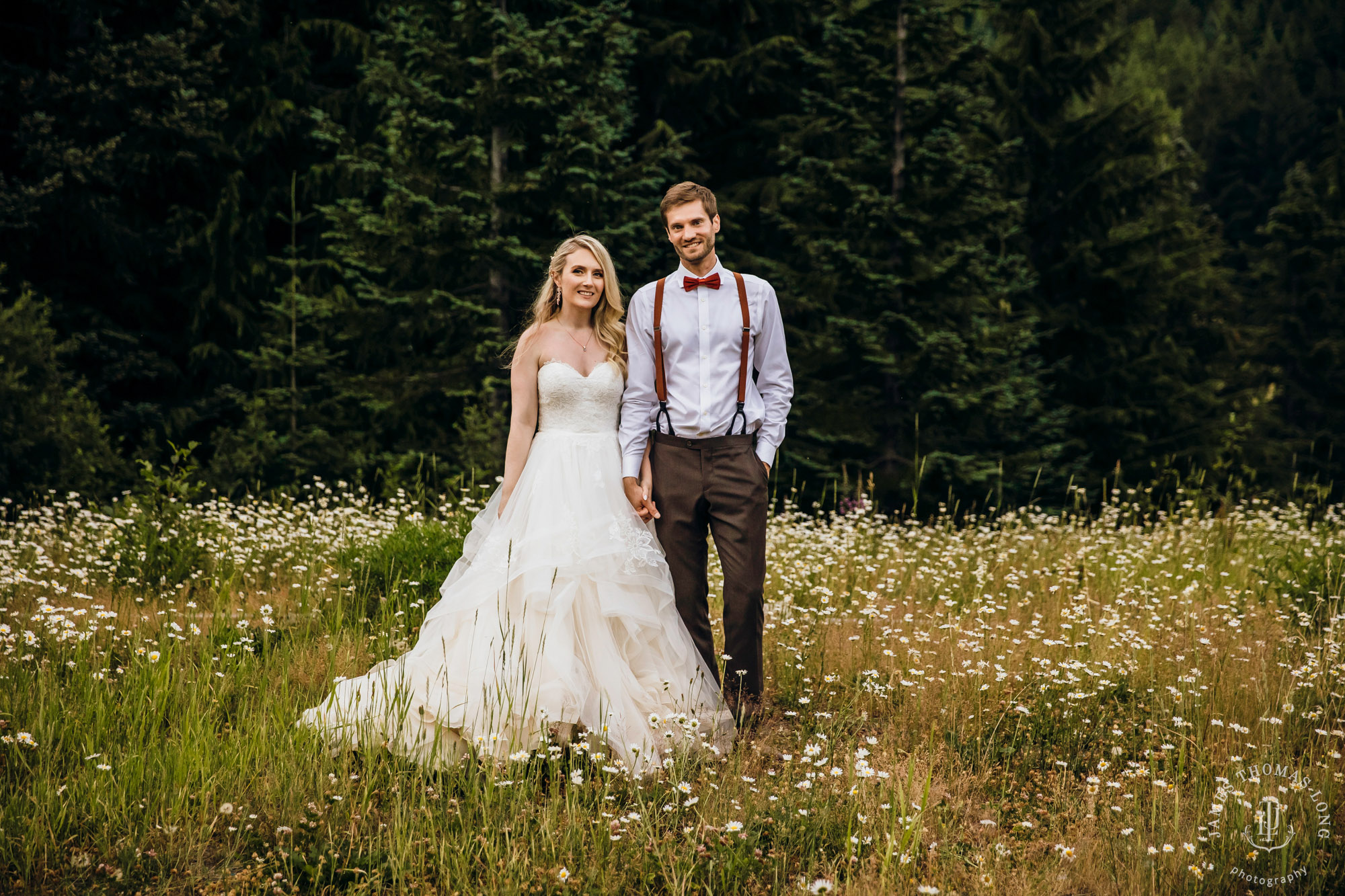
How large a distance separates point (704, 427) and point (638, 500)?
46 centimetres

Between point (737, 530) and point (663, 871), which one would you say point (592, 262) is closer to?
point (737, 530)

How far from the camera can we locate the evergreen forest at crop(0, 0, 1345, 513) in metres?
12.9

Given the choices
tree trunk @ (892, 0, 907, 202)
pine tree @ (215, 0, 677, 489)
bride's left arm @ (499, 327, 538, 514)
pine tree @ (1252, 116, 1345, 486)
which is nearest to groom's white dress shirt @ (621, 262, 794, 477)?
bride's left arm @ (499, 327, 538, 514)

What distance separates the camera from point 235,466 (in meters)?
13.2

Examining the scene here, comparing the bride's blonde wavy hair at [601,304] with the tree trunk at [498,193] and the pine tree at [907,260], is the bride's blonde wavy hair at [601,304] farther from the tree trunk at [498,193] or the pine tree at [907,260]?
the pine tree at [907,260]

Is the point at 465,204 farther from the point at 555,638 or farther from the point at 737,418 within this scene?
the point at 555,638

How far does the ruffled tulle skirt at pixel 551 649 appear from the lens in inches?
148

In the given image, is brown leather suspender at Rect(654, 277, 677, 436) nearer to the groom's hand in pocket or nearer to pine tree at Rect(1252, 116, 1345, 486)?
the groom's hand in pocket

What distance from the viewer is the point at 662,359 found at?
437 cm

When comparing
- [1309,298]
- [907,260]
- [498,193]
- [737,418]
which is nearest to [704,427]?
[737,418]

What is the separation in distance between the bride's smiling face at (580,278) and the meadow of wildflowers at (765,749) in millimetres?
1965

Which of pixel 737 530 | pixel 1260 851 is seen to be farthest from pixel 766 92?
pixel 1260 851

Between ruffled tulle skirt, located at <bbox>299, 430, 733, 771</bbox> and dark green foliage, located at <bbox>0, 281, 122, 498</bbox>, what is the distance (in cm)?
823

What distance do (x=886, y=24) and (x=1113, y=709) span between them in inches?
461
